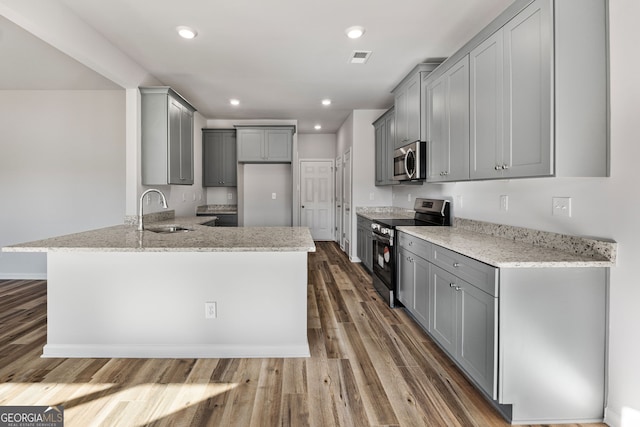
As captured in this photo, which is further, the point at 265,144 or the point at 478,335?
the point at 265,144

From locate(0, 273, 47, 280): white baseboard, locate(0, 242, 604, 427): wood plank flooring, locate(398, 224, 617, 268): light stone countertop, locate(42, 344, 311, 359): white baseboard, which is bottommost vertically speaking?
locate(0, 242, 604, 427): wood plank flooring

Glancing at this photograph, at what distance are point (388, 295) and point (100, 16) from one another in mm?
3567

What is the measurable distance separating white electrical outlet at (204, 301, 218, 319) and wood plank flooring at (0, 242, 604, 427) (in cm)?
31

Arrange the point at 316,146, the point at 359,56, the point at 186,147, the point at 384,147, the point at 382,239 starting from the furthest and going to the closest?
1. the point at 316,146
2. the point at 384,147
3. the point at 186,147
4. the point at 382,239
5. the point at 359,56

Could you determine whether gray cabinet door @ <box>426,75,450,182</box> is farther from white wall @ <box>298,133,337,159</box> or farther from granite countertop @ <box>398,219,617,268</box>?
white wall @ <box>298,133,337,159</box>

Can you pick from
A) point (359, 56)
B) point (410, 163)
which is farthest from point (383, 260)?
point (359, 56)

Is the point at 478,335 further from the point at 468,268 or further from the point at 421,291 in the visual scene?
the point at 421,291

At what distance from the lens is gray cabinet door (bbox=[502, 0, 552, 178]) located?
1.79 m

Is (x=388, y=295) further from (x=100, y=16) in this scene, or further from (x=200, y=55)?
(x=100, y=16)

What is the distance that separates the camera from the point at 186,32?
2.87 metres

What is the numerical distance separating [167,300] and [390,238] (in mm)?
2184

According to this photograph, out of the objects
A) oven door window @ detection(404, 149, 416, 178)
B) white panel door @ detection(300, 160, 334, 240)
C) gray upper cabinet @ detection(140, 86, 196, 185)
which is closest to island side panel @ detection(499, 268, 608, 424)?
oven door window @ detection(404, 149, 416, 178)

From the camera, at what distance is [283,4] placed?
8.11 ft

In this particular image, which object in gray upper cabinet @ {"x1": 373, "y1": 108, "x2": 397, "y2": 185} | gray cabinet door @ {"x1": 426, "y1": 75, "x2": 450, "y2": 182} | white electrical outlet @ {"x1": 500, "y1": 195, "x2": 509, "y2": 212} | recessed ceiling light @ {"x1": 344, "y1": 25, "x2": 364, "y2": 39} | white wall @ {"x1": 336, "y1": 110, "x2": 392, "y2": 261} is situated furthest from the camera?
white wall @ {"x1": 336, "y1": 110, "x2": 392, "y2": 261}
